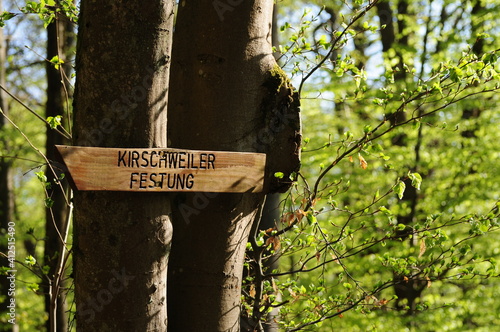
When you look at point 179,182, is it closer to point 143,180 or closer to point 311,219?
point 143,180

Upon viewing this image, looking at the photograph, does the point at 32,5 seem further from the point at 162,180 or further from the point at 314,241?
the point at 314,241

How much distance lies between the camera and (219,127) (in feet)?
7.64

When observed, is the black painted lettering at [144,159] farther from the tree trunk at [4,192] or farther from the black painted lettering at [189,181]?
the tree trunk at [4,192]

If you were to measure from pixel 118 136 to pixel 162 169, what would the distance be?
0.70ft

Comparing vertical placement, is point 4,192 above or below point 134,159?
above

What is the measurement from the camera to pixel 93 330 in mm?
1929

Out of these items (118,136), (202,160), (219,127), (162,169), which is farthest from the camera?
(219,127)

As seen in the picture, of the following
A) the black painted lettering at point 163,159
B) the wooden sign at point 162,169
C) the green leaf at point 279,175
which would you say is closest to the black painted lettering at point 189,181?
the wooden sign at point 162,169

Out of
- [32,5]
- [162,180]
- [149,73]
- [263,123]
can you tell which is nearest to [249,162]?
[263,123]

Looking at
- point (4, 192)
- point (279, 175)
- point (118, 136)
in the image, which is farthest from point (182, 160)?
point (4, 192)

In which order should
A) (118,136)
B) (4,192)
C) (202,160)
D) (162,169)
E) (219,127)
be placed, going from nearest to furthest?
(118,136) → (162,169) → (202,160) → (219,127) → (4,192)

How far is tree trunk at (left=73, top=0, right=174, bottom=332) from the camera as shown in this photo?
1.87 m

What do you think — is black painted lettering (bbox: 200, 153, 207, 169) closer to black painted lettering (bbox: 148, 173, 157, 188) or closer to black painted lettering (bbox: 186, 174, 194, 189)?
black painted lettering (bbox: 186, 174, 194, 189)

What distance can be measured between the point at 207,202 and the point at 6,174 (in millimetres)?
8176
